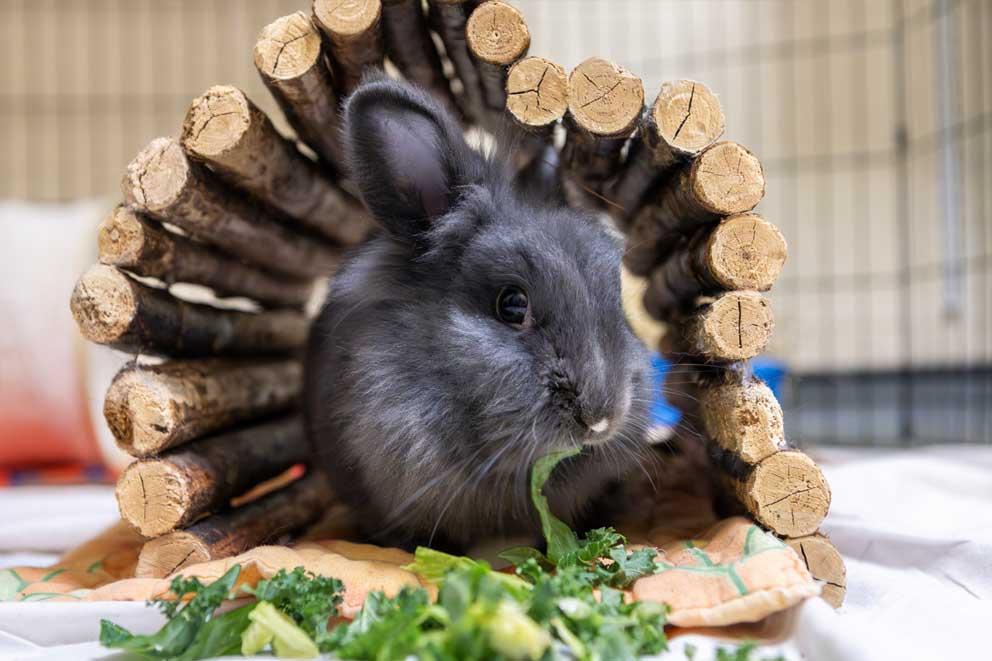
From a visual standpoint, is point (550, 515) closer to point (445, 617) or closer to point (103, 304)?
point (445, 617)

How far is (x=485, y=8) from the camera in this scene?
5.46ft

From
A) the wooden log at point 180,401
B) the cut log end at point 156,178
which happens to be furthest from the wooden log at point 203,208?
the wooden log at point 180,401

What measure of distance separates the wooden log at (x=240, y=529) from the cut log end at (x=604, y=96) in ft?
→ 3.64

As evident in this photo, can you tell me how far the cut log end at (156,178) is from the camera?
1669 millimetres

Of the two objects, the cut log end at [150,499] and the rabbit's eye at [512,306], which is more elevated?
the rabbit's eye at [512,306]

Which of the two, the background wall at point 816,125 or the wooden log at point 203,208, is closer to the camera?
the wooden log at point 203,208

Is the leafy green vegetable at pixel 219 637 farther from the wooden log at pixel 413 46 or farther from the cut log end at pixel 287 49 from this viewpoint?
the wooden log at pixel 413 46

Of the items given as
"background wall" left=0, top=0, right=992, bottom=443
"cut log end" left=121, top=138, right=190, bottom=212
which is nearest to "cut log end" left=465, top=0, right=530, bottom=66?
"cut log end" left=121, top=138, right=190, bottom=212

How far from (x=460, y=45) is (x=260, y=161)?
50cm

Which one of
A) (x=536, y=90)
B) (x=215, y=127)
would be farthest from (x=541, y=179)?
(x=215, y=127)

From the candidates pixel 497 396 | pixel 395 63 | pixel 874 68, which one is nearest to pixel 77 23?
pixel 395 63

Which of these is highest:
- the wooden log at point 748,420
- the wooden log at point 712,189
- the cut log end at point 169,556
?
the wooden log at point 712,189

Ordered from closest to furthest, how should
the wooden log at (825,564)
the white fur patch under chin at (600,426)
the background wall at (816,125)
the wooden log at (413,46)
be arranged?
the white fur patch under chin at (600,426) → the wooden log at (825,564) → the wooden log at (413,46) → the background wall at (816,125)

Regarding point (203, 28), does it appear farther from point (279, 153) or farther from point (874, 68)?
point (874, 68)
